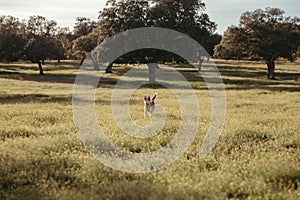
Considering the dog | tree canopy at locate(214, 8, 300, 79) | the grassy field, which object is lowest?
the grassy field

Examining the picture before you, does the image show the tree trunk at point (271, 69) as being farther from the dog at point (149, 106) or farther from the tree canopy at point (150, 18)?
the dog at point (149, 106)

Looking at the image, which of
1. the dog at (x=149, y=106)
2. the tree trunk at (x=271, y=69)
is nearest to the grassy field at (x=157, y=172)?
the dog at (x=149, y=106)

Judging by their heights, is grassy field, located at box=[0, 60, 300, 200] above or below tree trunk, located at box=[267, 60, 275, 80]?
below

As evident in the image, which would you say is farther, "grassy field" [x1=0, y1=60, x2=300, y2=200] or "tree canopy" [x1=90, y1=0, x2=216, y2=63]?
"tree canopy" [x1=90, y1=0, x2=216, y2=63]

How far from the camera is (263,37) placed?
189ft

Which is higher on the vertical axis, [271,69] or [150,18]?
[150,18]

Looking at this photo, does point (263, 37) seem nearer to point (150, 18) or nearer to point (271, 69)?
point (271, 69)

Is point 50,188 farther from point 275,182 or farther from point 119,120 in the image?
point 119,120

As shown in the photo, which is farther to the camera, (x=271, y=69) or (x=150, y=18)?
(x=271, y=69)

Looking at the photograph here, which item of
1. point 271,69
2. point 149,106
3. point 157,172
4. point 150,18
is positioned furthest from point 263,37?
point 157,172

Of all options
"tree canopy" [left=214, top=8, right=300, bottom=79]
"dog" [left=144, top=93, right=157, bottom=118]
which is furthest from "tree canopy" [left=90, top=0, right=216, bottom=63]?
"dog" [left=144, top=93, right=157, bottom=118]

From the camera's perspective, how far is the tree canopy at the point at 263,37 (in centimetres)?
5588

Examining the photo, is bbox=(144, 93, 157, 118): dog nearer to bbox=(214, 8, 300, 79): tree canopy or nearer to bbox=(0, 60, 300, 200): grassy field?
bbox=(0, 60, 300, 200): grassy field

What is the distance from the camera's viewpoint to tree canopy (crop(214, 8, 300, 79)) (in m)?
55.9
